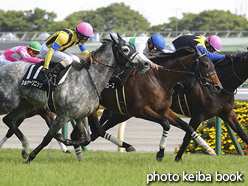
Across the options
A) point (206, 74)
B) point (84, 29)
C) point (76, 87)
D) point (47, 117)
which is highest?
point (84, 29)

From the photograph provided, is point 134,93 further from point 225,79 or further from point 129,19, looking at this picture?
point 129,19

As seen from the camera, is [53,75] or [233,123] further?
[233,123]

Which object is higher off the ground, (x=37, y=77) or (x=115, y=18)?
(x=37, y=77)

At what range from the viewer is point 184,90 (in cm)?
734

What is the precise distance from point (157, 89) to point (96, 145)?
383 cm

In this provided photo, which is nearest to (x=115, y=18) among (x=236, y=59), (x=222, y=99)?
(x=236, y=59)

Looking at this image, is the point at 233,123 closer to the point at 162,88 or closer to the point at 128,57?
the point at 162,88

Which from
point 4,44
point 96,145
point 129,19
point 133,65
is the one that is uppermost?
point 133,65

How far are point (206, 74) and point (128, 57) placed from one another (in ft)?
3.60

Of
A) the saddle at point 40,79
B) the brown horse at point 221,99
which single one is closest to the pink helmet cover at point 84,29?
the saddle at point 40,79

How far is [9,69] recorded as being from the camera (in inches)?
264

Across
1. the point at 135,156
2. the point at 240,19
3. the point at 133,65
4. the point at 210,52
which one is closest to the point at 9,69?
the point at 133,65

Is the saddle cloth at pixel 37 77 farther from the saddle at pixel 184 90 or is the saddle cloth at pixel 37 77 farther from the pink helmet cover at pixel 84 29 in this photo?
the saddle at pixel 184 90

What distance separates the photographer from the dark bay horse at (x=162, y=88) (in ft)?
21.9
